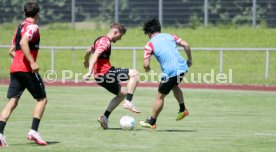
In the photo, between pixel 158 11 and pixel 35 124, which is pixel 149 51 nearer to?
pixel 35 124

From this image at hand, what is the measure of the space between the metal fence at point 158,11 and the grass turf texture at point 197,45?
544mm

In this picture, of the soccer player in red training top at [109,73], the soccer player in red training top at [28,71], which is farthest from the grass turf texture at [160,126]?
the soccer player in red training top at [109,73]

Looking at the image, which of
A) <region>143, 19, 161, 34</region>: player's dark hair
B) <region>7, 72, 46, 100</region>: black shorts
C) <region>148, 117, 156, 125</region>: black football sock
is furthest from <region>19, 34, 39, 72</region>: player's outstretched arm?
<region>148, 117, 156, 125</region>: black football sock

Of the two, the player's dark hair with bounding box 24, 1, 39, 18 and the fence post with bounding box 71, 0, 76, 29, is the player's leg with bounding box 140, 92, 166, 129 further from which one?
the fence post with bounding box 71, 0, 76, 29

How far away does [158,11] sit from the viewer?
40.8 meters

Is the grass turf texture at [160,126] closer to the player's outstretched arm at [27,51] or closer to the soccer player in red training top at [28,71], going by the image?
the soccer player in red training top at [28,71]

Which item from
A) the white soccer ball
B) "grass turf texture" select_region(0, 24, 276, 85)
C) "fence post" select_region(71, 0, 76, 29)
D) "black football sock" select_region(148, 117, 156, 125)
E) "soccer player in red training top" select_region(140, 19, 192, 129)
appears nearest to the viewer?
the white soccer ball

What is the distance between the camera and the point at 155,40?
1395 cm

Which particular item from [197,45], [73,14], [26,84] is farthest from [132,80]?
[73,14]

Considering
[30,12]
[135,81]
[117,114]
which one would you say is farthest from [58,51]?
[30,12]

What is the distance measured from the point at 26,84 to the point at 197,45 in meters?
28.1

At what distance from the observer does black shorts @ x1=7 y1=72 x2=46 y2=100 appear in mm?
11188

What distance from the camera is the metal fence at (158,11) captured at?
131ft

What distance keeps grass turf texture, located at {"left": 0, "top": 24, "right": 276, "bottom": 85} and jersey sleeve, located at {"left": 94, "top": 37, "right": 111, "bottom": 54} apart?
16999mm
